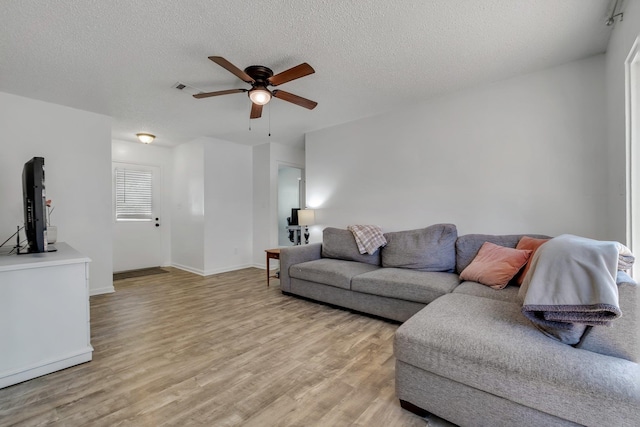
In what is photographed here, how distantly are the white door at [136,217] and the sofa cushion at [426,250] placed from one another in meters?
4.72

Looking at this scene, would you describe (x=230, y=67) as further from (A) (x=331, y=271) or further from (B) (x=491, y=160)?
(B) (x=491, y=160)

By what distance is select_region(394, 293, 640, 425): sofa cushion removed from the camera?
106 cm

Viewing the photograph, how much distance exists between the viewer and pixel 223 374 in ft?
6.14

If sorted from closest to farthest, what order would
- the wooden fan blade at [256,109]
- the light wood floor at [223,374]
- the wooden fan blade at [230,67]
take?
the light wood floor at [223,374], the wooden fan blade at [230,67], the wooden fan blade at [256,109]

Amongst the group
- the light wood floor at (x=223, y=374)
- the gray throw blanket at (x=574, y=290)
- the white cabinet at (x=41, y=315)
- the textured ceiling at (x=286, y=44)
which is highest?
the textured ceiling at (x=286, y=44)

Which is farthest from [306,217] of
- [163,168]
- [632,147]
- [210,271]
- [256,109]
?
[632,147]

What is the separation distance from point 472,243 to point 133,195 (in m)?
5.74

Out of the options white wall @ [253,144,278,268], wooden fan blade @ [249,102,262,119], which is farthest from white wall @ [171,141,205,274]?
wooden fan blade @ [249,102,262,119]

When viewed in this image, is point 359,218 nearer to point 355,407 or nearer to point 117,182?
point 355,407

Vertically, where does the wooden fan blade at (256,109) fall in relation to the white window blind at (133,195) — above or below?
above

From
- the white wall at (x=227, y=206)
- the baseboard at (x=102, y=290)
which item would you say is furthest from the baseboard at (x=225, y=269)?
the baseboard at (x=102, y=290)

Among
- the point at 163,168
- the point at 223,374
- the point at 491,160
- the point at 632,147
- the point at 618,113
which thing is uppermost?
the point at 163,168

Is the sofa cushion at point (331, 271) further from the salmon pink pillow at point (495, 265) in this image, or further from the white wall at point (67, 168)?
the white wall at point (67, 168)

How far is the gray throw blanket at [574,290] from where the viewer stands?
117 centimetres
